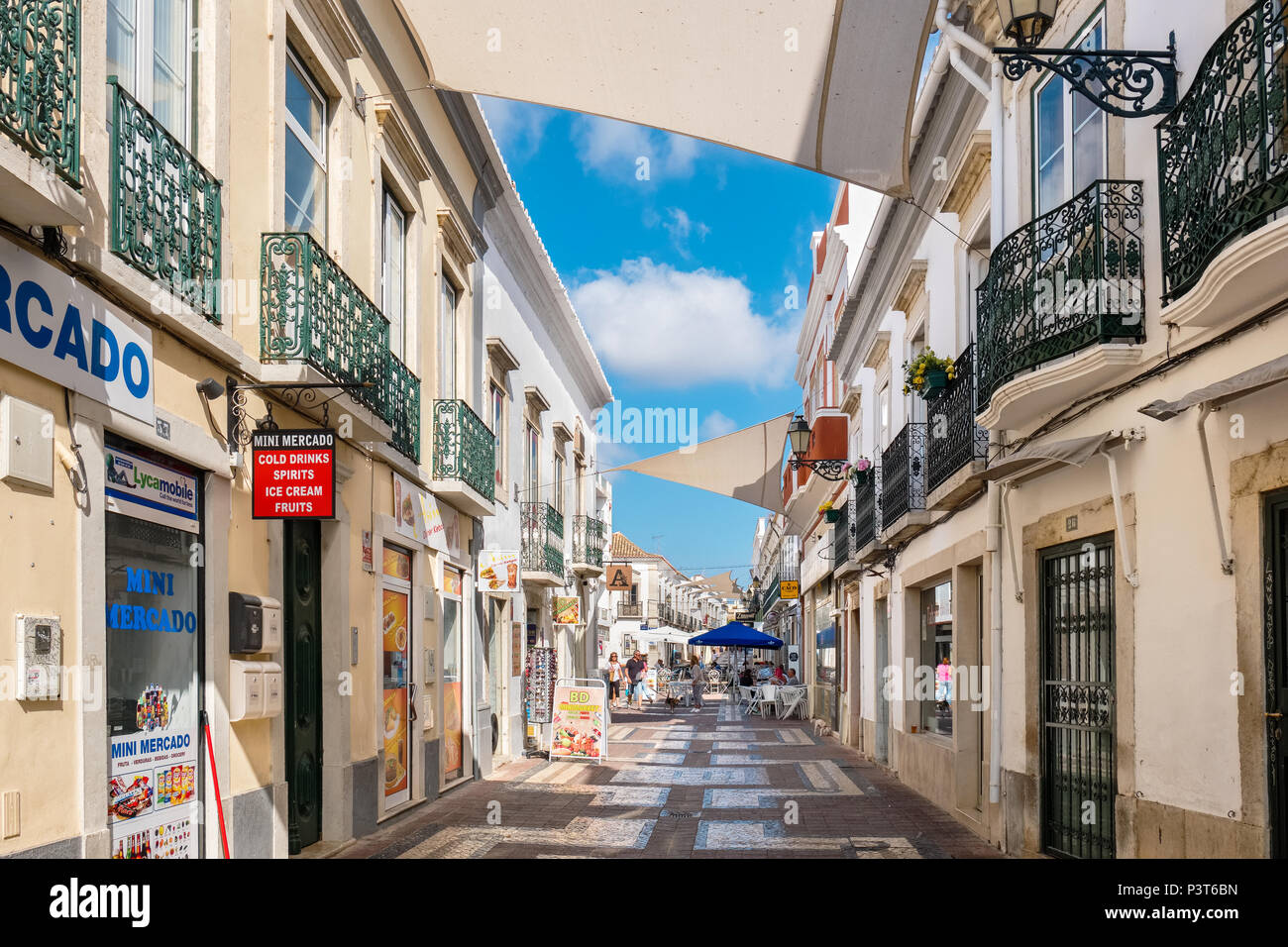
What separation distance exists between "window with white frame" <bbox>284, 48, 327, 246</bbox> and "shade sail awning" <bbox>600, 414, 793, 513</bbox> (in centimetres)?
1245

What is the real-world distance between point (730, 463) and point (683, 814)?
484 inches

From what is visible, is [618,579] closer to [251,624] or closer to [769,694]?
[769,694]

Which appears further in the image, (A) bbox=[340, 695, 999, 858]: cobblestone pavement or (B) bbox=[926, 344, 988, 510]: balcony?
(B) bbox=[926, 344, 988, 510]: balcony

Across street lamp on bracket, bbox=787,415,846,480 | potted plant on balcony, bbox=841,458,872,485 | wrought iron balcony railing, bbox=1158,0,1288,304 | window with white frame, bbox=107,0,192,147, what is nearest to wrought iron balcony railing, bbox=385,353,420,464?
window with white frame, bbox=107,0,192,147

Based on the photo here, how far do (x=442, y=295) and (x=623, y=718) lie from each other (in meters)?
16.4

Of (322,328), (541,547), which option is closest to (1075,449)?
(322,328)

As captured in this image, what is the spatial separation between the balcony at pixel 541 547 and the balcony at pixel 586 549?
3.66 metres

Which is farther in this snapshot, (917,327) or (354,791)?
(917,327)

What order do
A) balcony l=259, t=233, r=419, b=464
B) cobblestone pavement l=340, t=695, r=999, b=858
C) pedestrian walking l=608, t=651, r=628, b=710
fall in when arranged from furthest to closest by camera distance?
pedestrian walking l=608, t=651, r=628, b=710, cobblestone pavement l=340, t=695, r=999, b=858, balcony l=259, t=233, r=419, b=464

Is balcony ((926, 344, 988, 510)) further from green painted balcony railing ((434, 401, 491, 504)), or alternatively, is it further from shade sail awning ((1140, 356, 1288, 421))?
green painted balcony railing ((434, 401, 491, 504))

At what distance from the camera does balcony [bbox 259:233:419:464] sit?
7.85 m

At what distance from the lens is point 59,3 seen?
15.8 ft
